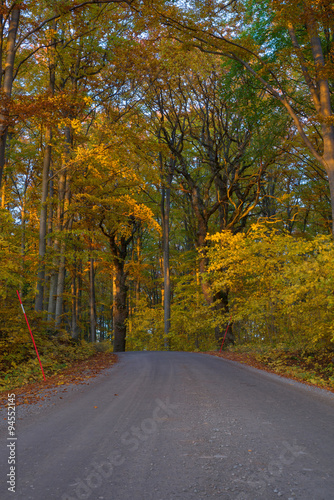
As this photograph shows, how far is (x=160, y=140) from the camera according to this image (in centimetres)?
2016

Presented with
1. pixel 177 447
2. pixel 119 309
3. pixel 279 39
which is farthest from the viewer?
pixel 119 309

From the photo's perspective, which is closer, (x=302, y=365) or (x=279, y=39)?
(x=302, y=365)

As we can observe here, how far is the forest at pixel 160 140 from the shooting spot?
8.54 m

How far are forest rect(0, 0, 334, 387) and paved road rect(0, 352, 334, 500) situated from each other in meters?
3.09

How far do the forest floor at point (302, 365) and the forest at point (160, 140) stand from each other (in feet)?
1.35

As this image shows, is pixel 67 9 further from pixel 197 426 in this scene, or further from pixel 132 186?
pixel 197 426

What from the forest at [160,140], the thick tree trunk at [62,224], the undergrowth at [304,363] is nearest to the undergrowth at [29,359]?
the forest at [160,140]

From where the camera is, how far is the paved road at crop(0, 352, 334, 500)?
2477 millimetres

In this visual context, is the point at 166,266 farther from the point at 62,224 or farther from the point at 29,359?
the point at 29,359

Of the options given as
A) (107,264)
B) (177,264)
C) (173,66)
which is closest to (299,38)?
(173,66)

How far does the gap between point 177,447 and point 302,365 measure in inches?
268

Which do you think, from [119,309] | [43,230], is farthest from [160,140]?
[119,309]

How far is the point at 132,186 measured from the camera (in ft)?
55.9

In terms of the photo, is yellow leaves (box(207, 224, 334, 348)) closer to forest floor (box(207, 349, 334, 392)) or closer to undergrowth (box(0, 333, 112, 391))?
forest floor (box(207, 349, 334, 392))
